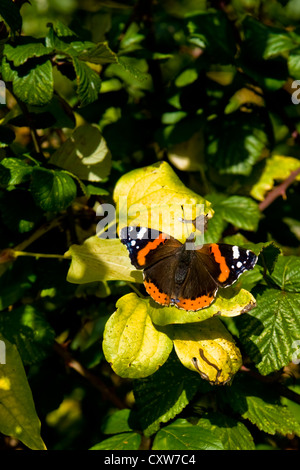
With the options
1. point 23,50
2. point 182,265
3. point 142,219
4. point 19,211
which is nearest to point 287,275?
point 182,265

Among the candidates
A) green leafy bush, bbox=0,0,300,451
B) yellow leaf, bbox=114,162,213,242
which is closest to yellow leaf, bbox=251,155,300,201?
green leafy bush, bbox=0,0,300,451

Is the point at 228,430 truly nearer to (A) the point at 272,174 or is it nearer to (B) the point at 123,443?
(B) the point at 123,443

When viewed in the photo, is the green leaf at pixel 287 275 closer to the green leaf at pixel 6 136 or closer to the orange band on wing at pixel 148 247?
the orange band on wing at pixel 148 247

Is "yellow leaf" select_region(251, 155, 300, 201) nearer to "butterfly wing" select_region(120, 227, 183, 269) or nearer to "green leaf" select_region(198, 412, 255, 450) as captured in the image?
"butterfly wing" select_region(120, 227, 183, 269)
